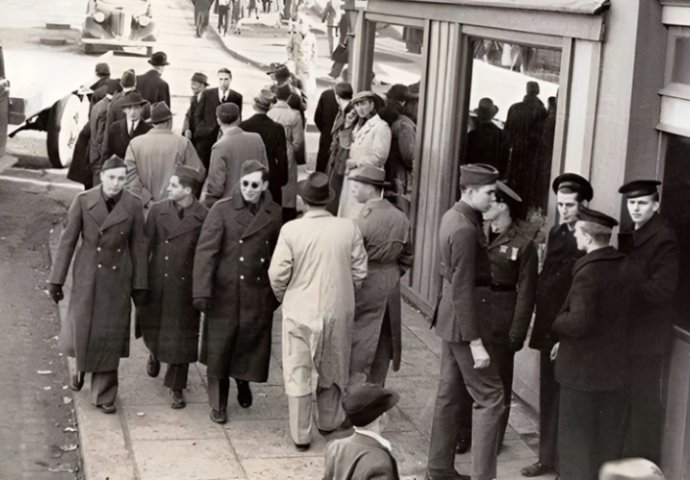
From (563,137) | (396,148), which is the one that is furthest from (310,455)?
(396,148)

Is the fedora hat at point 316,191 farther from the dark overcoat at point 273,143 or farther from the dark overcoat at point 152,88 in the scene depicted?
the dark overcoat at point 152,88

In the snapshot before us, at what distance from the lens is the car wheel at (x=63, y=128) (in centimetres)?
1844

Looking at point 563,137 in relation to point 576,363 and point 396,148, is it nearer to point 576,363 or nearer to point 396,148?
point 576,363

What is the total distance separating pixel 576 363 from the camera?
24.4ft

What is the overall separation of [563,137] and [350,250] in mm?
1735

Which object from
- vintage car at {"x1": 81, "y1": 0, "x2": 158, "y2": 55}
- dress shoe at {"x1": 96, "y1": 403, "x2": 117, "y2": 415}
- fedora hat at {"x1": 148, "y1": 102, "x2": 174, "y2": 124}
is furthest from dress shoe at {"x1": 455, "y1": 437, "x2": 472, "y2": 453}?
vintage car at {"x1": 81, "y1": 0, "x2": 158, "y2": 55}

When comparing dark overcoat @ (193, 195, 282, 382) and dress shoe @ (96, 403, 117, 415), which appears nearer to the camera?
dark overcoat @ (193, 195, 282, 382)

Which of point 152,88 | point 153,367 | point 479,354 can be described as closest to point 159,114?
point 153,367

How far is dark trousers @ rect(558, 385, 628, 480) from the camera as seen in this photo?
750cm

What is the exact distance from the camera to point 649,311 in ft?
25.3

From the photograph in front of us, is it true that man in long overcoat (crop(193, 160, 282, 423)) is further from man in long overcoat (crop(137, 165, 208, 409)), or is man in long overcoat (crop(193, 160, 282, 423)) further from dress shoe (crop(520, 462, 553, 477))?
dress shoe (crop(520, 462, 553, 477))

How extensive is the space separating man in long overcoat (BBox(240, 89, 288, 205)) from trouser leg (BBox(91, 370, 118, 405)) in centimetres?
445

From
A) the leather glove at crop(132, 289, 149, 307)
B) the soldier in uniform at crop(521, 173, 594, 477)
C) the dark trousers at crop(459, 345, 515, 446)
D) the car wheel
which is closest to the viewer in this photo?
the soldier in uniform at crop(521, 173, 594, 477)

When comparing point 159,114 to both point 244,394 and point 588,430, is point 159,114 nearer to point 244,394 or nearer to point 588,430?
point 244,394
